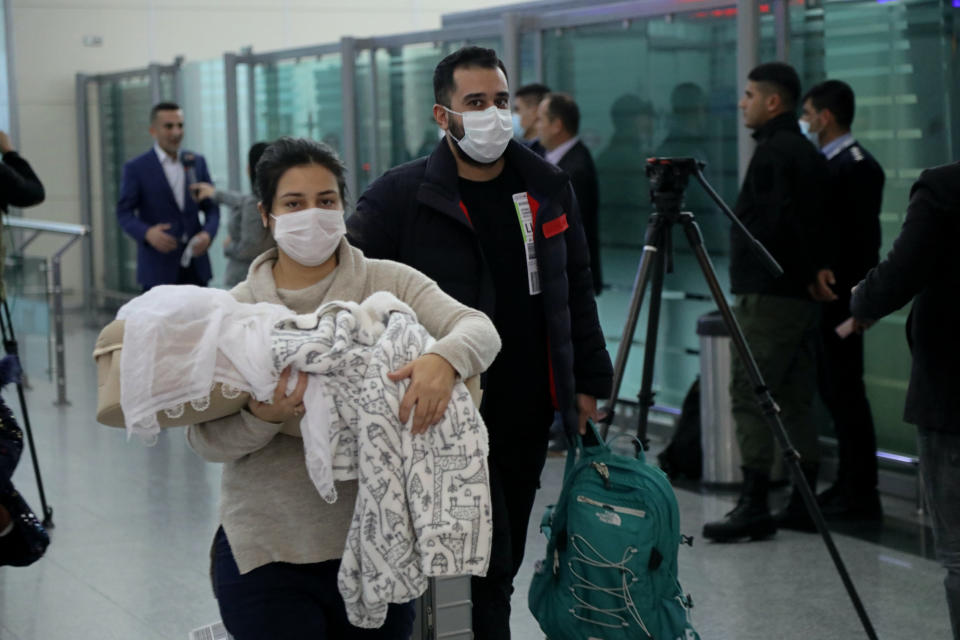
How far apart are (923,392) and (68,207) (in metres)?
13.9

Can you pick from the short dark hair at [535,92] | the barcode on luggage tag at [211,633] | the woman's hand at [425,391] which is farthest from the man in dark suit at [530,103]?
the woman's hand at [425,391]

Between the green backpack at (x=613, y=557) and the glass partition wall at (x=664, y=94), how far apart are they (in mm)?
3059

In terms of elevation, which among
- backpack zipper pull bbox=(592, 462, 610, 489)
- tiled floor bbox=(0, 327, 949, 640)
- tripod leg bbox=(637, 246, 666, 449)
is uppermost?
tripod leg bbox=(637, 246, 666, 449)

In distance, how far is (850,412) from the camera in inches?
222

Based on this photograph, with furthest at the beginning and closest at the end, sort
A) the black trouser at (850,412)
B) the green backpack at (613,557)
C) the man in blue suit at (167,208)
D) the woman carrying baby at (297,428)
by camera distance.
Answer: the man in blue suit at (167,208) < the black trouser at (850,412) < the green backpack at (613,557) < the woman carrying baby at (297,428)

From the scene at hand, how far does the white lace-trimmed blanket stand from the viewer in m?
2.18

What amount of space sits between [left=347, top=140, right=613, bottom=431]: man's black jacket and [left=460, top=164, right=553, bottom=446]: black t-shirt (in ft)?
0.09

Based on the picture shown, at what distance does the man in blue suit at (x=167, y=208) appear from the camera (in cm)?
778

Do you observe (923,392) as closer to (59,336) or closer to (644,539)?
(644,539)

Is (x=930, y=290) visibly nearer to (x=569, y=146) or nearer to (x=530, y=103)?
(x=569, y=146)

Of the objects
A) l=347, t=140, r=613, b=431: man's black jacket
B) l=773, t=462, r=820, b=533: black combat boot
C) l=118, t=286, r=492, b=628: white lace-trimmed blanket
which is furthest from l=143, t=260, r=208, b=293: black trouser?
l=118, t=286, r=492, b=628: white lace-trimmed blanket

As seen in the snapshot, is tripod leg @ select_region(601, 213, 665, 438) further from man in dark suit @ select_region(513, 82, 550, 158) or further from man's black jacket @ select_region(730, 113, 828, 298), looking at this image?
man in dark suit @ select_region(513, 82, 550, 158)

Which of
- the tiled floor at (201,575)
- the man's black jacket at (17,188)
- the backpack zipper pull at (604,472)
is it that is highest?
the man's black jacket at (17,188)

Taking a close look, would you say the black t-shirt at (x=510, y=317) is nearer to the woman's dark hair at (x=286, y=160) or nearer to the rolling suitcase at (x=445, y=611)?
the rolling suitcase at (x=445, y=611)
